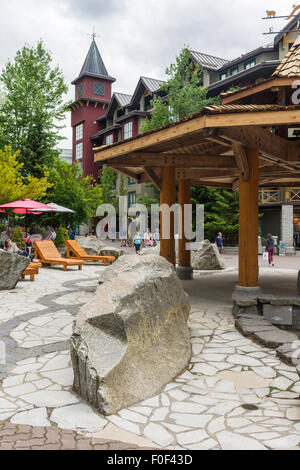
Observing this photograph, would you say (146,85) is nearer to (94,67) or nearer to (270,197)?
(94,67)

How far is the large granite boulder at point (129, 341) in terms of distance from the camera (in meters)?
3.68

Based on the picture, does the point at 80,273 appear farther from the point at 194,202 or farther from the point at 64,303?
the point at 194,202

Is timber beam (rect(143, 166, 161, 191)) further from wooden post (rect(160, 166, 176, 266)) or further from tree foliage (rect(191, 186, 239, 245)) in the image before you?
tree foliage (rect(191, 186, 239, 245))

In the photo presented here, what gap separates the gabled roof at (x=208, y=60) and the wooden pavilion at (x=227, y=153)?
21.7 m

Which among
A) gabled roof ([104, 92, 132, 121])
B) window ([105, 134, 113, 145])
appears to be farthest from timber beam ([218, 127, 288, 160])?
window ([105, 134, 113, 145])

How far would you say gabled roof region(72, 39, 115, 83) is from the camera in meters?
41.1

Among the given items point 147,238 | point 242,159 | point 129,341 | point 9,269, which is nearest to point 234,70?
point 147,238

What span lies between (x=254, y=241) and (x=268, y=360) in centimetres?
285

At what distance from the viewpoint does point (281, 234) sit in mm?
25688

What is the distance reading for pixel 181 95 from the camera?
26.7 m

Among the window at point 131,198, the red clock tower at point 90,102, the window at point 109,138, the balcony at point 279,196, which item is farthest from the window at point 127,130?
the balcony at point 279,196

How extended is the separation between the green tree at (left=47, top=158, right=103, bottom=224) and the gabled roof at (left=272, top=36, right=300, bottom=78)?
1458 centimetres

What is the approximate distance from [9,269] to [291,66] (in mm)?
7853
